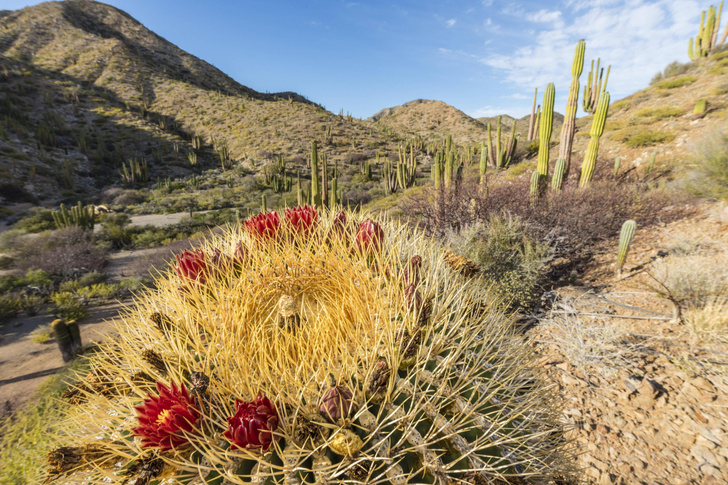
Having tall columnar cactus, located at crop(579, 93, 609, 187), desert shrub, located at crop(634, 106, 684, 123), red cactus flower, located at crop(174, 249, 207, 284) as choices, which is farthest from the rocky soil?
desert shrub, located at crop(634, 106, 684, 123)

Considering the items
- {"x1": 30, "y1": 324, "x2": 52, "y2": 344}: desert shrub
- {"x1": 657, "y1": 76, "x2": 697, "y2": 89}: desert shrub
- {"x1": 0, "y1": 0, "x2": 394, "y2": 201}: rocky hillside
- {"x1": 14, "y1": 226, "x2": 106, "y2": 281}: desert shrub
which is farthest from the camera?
{"x1": 0, "y1": 0, "x2": 394, "y2": 201}: rocky hillside

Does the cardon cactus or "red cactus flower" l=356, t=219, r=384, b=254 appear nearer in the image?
the cardon cactus

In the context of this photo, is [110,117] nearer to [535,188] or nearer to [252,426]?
[535,188]

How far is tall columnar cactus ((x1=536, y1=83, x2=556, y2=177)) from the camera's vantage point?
8336 millimetres

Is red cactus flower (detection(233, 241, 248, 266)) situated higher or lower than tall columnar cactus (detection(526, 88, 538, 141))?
lower

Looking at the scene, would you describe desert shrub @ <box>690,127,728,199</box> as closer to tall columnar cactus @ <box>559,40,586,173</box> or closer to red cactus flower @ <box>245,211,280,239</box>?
tall columnar cactus @ <box>559,40,586,173</box>

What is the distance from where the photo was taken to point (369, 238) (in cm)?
161

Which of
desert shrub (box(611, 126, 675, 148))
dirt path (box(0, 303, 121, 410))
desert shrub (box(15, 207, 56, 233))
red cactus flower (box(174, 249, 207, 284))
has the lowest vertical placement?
dirt path (box(0, 303, 121, 410))

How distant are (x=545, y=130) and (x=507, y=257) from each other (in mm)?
6423

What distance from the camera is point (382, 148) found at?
1416 inches

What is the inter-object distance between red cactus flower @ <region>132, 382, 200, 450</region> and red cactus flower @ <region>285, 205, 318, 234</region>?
1.07 meters

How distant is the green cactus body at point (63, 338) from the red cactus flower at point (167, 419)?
716cm

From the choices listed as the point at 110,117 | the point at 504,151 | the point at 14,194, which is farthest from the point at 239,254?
the point at 110,117

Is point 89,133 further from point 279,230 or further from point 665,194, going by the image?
point 665,194
